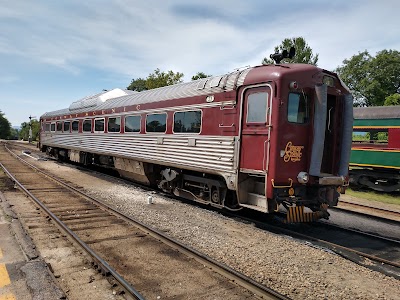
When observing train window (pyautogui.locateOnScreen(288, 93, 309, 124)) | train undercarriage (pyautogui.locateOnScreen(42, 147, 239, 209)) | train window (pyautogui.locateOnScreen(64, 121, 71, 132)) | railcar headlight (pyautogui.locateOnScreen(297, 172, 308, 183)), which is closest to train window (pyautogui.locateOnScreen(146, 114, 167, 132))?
train undercarriage (pyautogui.locateOnScreen(42, 147, 239, 209))

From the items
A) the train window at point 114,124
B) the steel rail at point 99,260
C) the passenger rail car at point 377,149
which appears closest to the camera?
the steel rail at point 99,260

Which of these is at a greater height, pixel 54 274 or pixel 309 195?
pixel 309 195

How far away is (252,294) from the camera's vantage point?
4.43 meters

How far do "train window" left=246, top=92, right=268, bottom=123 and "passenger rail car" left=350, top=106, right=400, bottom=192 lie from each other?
9.38 m

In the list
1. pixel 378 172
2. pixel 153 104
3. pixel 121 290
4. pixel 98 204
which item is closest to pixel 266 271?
pixel 121 290

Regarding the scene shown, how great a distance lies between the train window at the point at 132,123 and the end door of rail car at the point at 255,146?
5.46 meters

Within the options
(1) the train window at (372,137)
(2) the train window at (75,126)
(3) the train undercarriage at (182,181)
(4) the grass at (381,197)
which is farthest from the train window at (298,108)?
(2) the train window at (75,126)

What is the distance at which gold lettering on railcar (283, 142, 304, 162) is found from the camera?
7113 mm

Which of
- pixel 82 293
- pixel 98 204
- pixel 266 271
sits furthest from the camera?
pixel 98 204

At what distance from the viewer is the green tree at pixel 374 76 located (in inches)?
1763

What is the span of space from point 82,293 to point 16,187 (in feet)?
29.3

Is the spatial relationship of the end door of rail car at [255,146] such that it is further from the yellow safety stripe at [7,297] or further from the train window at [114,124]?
the train window at [114,124]

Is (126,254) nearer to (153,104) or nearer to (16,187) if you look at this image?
(153,104)

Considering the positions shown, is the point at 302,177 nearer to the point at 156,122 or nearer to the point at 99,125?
the point at 156,122
